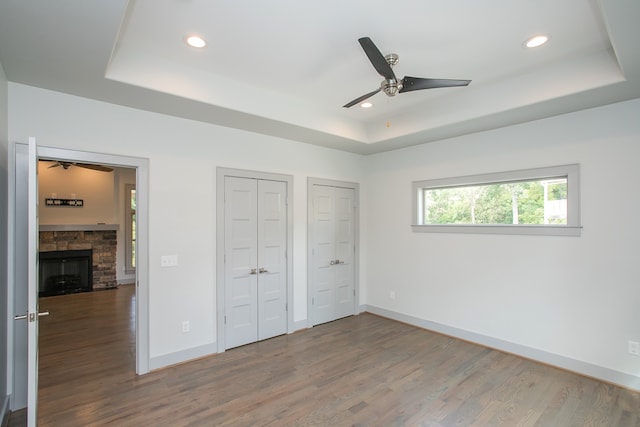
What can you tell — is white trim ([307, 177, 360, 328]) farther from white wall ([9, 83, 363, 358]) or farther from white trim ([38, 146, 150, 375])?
white trim ([38, 146, 150, 375])

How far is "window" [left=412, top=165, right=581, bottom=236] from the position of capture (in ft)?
11.2

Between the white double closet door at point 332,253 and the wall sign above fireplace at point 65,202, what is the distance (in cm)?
593

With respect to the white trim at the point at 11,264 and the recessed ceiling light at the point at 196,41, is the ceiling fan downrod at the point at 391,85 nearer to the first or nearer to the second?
the recessed ceiling light at the point at 196,41

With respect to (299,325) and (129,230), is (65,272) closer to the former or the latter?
(129,230)

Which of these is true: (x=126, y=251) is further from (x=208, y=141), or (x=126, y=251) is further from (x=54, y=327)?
(x=208, y=141)

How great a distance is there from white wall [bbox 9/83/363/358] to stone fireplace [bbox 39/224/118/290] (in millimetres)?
5133

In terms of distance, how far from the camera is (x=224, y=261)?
3.81 m

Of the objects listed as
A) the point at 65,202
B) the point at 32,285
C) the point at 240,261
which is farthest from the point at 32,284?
the point at 65,202

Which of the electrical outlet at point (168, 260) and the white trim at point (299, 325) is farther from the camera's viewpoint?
the white trim at point (299, 325)

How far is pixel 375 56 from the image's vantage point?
87.9 inches


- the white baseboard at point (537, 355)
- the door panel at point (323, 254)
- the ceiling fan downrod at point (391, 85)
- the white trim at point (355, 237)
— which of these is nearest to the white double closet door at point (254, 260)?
the white trim at point (355, 237)

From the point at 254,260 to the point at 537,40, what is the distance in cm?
359

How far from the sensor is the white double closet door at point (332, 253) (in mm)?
4781

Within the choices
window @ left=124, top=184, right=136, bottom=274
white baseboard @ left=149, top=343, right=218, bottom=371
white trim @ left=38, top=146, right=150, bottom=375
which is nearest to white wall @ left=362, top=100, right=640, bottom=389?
white baseboard @ left=149, top=343, right=218, bottom=371
